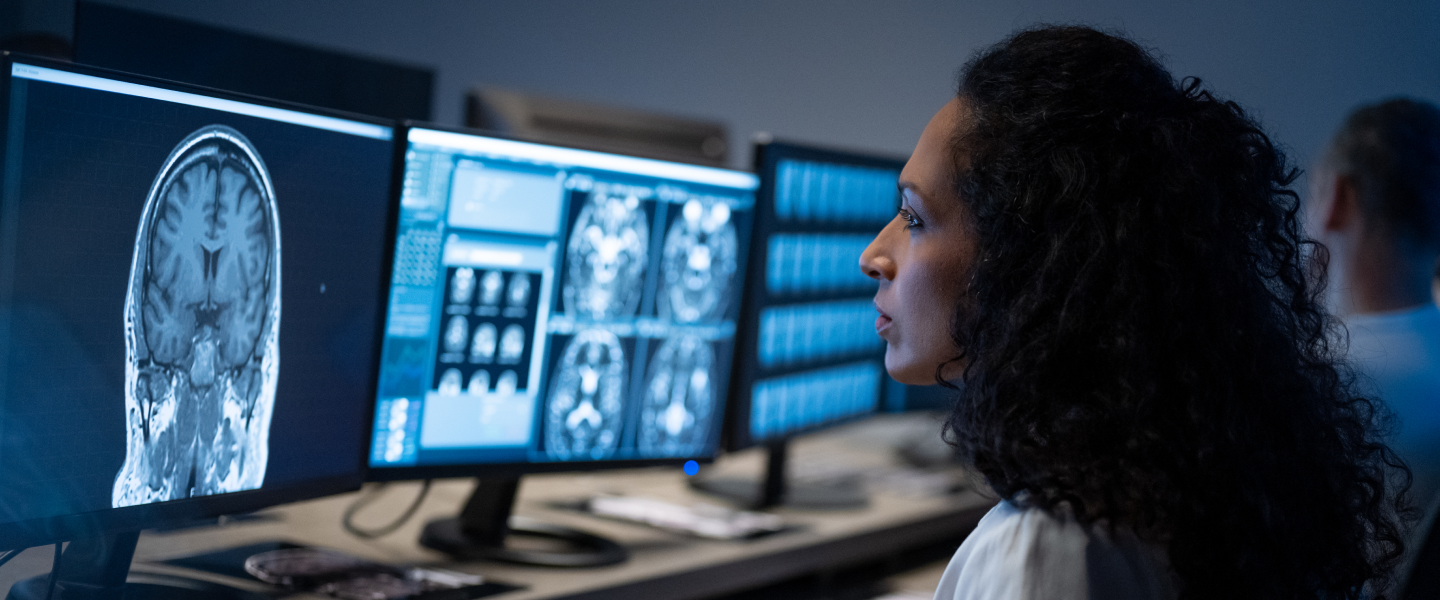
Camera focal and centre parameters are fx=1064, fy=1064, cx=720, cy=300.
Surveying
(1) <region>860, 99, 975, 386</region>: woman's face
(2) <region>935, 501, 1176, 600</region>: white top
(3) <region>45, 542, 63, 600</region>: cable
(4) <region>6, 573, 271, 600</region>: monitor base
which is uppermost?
(1) <region>860, 99, 975, 386</region>: woman's face

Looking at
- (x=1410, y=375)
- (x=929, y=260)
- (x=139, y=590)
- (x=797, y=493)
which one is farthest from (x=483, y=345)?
(x=1410, y=375)

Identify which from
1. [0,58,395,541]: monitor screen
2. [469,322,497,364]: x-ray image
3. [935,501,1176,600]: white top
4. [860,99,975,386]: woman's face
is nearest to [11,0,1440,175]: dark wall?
[469,322,497,364]: x-ray image

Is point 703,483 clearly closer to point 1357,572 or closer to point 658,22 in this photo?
point 1357,572

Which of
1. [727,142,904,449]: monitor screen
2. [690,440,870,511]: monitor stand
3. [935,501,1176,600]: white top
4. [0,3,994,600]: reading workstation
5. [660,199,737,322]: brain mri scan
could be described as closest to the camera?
[935,501,1176,600]: white top

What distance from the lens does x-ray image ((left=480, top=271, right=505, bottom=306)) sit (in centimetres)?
124

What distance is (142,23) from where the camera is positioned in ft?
3.67

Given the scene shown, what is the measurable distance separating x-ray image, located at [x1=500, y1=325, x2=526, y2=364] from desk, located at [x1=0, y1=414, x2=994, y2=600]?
7.0 inches

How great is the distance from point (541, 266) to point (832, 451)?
3.80 ft

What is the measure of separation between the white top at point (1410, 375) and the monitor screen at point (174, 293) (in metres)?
1.40

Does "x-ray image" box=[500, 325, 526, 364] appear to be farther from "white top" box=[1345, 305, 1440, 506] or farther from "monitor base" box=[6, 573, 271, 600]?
"white top" box=[1345, 305, 1440, 506]

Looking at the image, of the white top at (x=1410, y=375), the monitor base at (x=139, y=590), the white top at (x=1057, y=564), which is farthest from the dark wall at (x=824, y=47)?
the white top at (x=1057, y=564)

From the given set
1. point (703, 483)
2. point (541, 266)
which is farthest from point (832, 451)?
point (541, 266)

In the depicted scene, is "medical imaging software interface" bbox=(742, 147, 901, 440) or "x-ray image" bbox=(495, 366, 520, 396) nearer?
"x-ray image" bbox=(495, 366, 520, 396)

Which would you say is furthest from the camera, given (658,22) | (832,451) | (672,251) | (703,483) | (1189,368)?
(658,22)
